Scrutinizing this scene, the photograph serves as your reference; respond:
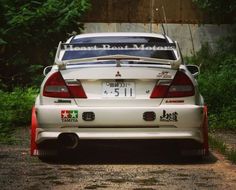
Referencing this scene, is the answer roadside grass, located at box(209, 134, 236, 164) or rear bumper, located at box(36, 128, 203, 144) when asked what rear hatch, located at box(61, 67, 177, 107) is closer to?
rear bumper, located at box(36, 128, 203, 144)

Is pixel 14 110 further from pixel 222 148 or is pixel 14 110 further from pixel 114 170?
pixel 114 170

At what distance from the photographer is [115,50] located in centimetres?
746

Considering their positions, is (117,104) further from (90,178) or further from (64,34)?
(64,34)

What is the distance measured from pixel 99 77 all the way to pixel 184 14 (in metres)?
13.3

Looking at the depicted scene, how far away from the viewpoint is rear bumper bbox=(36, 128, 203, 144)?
6.90 meters

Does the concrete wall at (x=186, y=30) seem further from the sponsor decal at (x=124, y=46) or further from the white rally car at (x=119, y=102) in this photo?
the white rally car at (x=119, y=102)

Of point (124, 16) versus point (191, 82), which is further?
point (124, 16)

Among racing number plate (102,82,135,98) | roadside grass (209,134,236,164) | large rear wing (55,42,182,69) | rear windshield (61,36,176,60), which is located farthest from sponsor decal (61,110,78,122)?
roadside grass (209,134,236,164)

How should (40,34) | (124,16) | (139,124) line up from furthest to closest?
1. (124,16)
2. (40,34)
3. (139,124)

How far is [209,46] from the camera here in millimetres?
20016

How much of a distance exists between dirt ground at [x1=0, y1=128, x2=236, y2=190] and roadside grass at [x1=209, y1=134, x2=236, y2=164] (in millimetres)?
83

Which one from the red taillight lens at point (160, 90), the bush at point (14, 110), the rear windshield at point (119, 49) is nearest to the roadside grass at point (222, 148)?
the red taillight lens at point (160, 90)

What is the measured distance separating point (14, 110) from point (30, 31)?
286 centimetres

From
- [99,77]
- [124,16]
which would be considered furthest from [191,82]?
[124,16]
